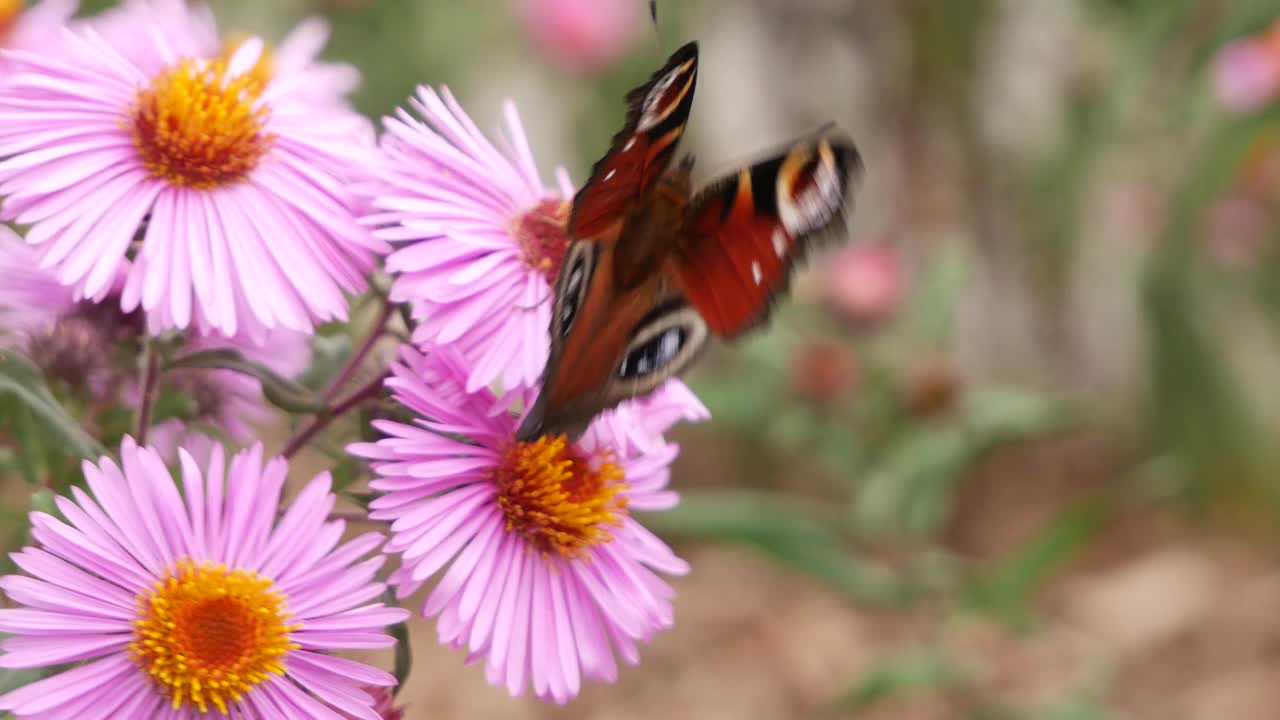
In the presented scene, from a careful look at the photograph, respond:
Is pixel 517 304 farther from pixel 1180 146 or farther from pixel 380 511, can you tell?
pixel 1180 146

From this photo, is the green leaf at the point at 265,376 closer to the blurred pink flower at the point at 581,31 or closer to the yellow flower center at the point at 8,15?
the yellow flower center at the point at 8,15

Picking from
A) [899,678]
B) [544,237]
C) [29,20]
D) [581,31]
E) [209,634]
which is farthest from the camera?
[581,31]

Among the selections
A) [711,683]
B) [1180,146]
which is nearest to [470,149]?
[711,683]

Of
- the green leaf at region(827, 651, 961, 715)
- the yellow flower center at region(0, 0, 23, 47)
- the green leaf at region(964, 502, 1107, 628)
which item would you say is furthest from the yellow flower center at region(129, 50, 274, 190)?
the green leaf at region(964, 502, 1107, 628)

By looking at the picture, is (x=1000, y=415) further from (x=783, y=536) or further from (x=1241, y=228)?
(x=1241, y=228)

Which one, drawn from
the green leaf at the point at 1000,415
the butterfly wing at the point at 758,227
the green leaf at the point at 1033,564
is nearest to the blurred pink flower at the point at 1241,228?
the green leaf at the point at 1000,415

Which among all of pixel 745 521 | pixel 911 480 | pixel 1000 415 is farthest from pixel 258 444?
pixel 1000 415
